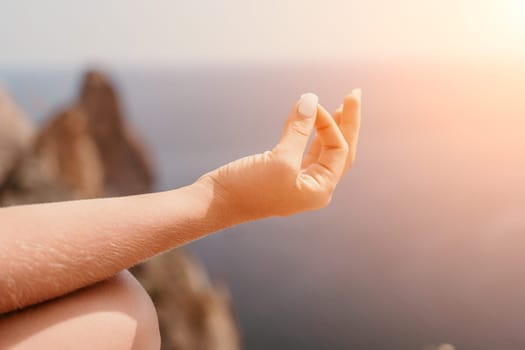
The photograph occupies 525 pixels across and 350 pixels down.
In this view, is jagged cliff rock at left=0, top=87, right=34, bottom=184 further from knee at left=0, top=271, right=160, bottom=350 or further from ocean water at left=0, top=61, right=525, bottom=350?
knee at left=0, top=271, right=160, bottom=350

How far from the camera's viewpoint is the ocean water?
3.85 meters

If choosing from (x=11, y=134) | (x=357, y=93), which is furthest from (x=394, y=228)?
(x=357, y=93)

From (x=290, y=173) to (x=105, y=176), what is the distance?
509 cm

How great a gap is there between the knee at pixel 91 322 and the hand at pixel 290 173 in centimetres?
16

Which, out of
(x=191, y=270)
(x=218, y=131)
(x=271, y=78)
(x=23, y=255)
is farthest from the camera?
(x=218, y=131)

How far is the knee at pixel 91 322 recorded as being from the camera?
0.53 meters

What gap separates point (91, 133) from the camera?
16.9 ft

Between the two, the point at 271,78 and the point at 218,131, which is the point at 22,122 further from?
the point at 218,131

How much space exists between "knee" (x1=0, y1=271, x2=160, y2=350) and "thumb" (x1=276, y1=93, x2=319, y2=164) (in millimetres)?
251

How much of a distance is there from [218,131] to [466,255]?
8.90m

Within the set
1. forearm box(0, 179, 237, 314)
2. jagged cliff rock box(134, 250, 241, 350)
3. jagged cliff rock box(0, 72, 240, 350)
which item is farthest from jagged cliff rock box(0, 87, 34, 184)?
forearm box(0, 179, 237, 314)

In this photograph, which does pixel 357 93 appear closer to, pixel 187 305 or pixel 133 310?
pixel 133 310

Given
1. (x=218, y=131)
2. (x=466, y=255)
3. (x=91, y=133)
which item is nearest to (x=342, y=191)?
(x=466, y=255)

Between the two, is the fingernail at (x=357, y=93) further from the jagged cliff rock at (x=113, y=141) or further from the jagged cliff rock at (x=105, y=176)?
the jagged cliff rock at (x=113, y=141)
